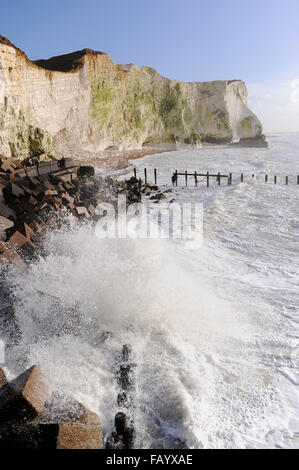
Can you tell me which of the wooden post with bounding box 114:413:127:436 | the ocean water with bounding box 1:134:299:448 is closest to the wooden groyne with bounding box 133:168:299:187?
the ocean water with bounding box 1:134:299:448

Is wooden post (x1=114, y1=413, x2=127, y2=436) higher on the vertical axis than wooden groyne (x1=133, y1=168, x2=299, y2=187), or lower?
lower

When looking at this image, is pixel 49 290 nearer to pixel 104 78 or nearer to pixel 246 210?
pixel 246 210

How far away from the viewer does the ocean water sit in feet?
11.2

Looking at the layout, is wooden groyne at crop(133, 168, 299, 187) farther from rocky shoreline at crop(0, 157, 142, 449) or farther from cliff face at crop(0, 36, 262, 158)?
rocky shoreline at crop(0, 157, 142, 449)

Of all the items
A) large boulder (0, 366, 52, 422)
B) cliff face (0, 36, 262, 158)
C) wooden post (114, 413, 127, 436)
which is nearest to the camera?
large boulder (0, 366, 52, 422)

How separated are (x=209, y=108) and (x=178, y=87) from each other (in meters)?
8.25

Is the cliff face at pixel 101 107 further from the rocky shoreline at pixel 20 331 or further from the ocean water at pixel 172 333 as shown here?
the ocean water at pixel 172 333

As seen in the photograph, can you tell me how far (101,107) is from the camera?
3456cm
